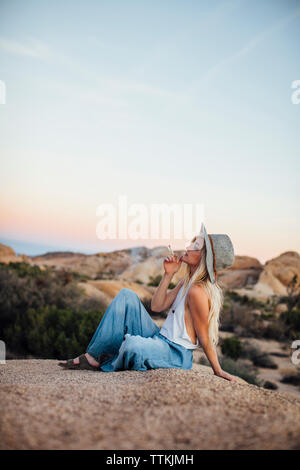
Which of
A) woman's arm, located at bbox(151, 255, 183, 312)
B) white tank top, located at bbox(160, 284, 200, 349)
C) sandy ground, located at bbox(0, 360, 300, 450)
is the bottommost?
sandy ground, located at bbox(0, 360, 300, 450)

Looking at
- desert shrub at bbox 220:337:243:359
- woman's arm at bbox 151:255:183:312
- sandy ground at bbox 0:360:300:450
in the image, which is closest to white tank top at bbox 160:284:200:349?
woman's arm at bbox 151:255:183:312

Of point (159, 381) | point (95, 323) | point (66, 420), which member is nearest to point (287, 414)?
point (159, 381)

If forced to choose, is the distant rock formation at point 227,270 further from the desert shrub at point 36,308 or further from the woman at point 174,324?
the woman at point 174,324

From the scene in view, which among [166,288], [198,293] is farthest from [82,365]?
[198,293]

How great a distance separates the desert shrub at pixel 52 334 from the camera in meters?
6.67

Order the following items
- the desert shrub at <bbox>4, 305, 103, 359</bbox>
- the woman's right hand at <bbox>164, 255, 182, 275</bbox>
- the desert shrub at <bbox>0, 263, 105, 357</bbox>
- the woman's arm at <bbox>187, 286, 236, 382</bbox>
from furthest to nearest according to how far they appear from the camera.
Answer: the desert shrub at <bbox>0, 263, 105, 357</bbox>
the desert shrub at <bbox>4, 305, 103, 359</bbox>
the woman's right hand at <bbox>164, 255, 182, 275</bbox>
the woman's arm at <bbox>187, 286, 236, 382</bbox>

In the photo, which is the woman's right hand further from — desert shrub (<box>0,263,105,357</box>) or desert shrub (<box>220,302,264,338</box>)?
desert shrub (<box>220,302,264,338</box>)

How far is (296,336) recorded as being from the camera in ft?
36.7

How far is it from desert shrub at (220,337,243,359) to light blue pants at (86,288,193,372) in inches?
210

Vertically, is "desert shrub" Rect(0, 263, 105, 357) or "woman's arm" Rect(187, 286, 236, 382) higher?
"woman's arm" Rect(187, 286, 236, 382)

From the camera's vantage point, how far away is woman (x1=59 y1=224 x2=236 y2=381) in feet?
11.5

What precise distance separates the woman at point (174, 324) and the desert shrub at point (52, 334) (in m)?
2.66

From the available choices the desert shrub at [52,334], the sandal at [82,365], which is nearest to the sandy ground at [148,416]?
the sandal at [82,365]

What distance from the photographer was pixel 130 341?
11.7 feet
